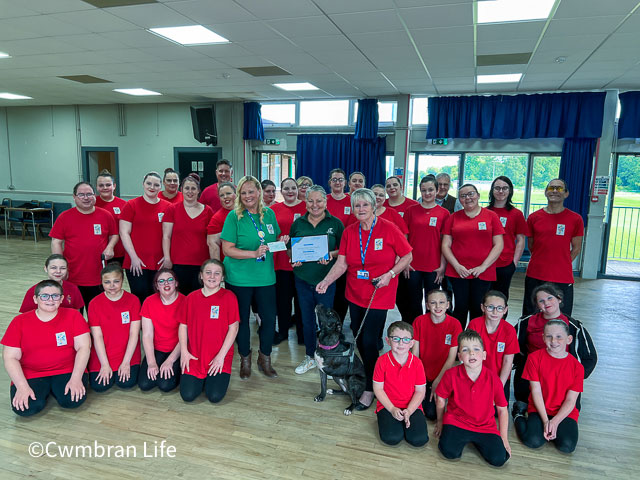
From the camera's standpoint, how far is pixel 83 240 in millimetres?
3385

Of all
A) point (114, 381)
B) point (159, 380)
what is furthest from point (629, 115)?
point (114, 381)

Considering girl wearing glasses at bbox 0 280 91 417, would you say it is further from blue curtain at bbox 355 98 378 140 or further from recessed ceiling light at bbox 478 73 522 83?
blue curtain at bbox 355 98 378 140

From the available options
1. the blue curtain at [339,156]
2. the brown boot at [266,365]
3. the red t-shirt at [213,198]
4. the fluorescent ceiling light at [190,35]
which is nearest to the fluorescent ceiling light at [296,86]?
the blue curtain at [339,156]

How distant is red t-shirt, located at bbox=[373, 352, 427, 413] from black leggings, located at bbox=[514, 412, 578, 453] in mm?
664

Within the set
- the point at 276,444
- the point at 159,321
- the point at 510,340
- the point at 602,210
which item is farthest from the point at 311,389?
the point at 602,210

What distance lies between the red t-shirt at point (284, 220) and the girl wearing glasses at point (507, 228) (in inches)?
66.8

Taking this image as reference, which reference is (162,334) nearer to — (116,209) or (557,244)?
(116,209)

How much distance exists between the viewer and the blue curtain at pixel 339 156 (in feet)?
24.9

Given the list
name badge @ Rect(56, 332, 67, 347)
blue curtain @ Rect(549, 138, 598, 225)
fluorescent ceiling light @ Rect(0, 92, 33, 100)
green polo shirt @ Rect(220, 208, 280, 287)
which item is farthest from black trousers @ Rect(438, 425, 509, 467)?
fluorescent ceiling light @ Rect(0, 92, 33, 100)

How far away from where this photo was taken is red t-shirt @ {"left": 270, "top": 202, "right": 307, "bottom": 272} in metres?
3.69

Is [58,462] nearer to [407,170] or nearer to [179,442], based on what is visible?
[179,442]

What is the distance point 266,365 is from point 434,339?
1322mm

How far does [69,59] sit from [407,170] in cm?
540

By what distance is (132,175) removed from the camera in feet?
30.4
